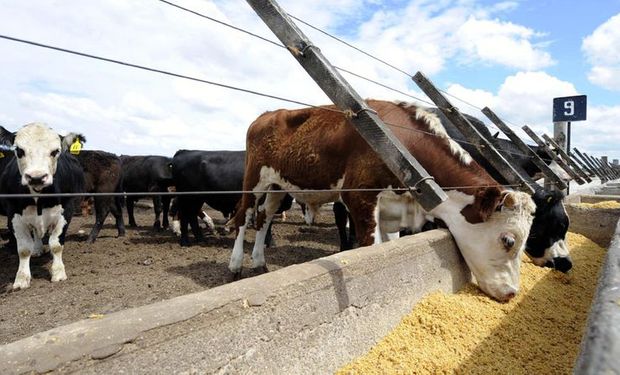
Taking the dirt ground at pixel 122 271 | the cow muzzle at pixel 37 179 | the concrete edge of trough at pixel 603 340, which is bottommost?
the dirt ground at pixel 122 271

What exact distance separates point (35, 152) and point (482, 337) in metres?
4.76

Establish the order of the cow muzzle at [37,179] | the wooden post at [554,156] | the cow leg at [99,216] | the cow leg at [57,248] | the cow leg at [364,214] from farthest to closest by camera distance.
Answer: the cow leg at [99,216], the wooden post at [554,156], the cow leg at [57,248], the cow muzzle at [37,179], the cow leg at [364,214]

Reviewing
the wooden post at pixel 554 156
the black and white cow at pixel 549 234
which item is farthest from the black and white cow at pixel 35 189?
the wooden post at pixel 554 156

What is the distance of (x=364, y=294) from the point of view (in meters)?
2.53

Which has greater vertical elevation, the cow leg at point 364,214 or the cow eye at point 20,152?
the cow eye at point 20,152

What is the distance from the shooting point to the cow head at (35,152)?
453 centimetres

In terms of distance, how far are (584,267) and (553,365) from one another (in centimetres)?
312

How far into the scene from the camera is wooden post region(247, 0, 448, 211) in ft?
7.89

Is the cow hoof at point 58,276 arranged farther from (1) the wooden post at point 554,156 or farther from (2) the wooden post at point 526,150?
(1) the wooden post at point 554,156

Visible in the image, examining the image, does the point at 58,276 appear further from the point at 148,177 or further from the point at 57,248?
the point at 148,177

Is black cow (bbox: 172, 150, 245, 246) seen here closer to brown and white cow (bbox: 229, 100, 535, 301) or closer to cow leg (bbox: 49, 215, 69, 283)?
cow leg (bbox: 49, 215, 69, 283)

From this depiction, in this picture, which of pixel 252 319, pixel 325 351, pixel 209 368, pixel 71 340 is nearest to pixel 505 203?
pixel 325 351

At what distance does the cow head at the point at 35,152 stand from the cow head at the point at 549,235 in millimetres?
5285

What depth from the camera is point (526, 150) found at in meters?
6.29
